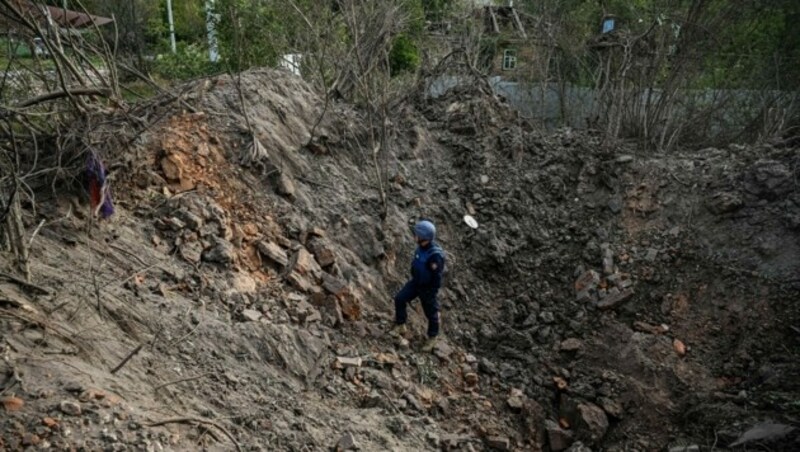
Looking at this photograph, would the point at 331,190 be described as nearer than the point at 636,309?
No

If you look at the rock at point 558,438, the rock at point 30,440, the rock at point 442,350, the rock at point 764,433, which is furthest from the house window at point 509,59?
the rock at point 30,440

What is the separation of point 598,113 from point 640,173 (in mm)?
2756

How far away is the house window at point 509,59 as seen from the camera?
12342 millimetres

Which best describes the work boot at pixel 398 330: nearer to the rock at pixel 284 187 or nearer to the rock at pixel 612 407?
the rock at pixel 284 187

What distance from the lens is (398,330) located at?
16.4 feet

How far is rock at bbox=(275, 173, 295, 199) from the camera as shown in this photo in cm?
549

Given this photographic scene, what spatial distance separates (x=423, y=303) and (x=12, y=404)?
123 inches

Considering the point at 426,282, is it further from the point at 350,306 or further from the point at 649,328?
the point at 649,328

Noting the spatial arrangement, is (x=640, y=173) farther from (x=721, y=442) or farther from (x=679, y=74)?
(x=721, y=442)

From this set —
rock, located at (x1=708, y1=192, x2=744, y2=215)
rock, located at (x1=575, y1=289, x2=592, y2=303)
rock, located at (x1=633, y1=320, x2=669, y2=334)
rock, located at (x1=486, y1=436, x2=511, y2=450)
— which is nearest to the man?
rock, located at (x1=486, y1=436, x2=511, y2=450)

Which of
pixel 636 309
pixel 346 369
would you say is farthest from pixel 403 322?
pixel 636 309

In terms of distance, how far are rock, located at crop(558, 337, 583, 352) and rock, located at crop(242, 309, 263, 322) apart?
2919mm

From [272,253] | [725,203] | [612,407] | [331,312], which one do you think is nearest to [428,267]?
[331,312]

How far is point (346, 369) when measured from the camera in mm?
4312
